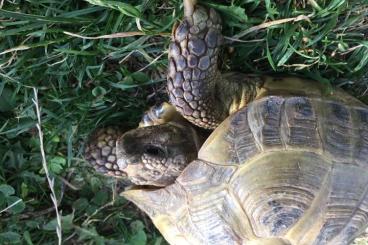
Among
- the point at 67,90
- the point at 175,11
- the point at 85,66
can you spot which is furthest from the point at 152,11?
the point at 67,90

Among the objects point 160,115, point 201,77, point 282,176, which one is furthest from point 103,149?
point 282,176

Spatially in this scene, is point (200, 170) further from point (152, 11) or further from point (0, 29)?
point (0, 29)

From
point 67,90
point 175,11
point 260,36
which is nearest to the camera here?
point 175,11

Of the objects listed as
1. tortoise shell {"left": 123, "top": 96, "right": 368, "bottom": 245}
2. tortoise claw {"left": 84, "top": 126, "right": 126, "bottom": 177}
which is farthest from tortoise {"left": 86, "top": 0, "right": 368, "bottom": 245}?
tortoise claw {"left": 84, "top": 126, "right": 126, "bottom": 177}

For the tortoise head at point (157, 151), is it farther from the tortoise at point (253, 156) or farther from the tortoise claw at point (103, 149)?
the tortoise claw at point (103, 149)

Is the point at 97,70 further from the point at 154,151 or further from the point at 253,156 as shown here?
the point at 253,156

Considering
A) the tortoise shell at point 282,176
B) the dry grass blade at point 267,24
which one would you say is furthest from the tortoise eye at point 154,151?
the dry grass blade at point 267,24

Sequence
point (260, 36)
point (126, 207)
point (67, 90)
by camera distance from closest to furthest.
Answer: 1. point (260, 36)
2. point (67, 90)
3. point (126, 207)
